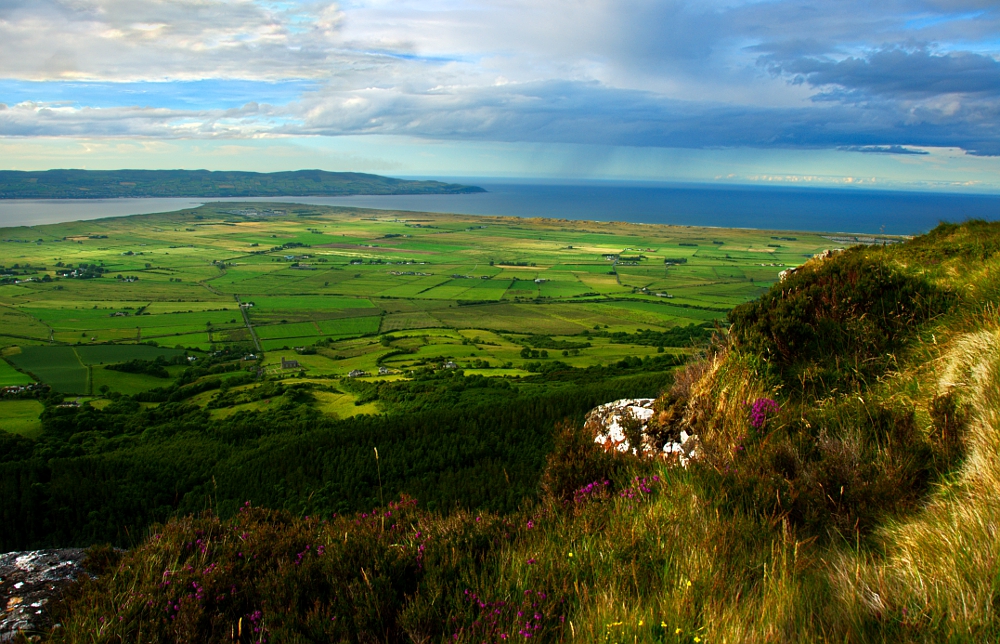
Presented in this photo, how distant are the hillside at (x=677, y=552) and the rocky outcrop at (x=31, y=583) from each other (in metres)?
0.21

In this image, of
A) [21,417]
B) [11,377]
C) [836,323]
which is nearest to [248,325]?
[11,377]

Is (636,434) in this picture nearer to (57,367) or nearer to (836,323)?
(836,323)

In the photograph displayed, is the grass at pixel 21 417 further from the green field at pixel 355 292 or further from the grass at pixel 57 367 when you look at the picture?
the green field at pixel 355 292

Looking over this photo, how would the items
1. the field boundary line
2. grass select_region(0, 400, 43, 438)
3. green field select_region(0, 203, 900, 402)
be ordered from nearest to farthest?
grass select_region(0, 400, 43, 438)
green field select_region(0, 203, 900, 402)
the field boundary line

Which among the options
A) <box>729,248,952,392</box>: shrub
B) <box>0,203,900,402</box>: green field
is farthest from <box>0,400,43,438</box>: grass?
<box>729,248,952,392</box>: shrub

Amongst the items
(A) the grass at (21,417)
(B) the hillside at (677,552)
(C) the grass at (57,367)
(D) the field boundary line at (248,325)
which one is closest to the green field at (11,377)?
(C) the grass at (57,367)

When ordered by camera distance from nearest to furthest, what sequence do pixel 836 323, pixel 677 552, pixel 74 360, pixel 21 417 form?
pixel 677 552
pixel 836 323
pixel 21 417
pixel 74 360

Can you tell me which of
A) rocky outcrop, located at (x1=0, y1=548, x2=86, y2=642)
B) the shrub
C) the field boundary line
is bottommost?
the field boundary line

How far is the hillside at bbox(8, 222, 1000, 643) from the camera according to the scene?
3428 millimetres

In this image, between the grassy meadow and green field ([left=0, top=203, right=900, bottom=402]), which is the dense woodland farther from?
green field ([left=0, top=203, right=900, bottom=402])

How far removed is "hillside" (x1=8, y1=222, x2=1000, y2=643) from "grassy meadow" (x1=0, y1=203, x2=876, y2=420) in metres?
36.8

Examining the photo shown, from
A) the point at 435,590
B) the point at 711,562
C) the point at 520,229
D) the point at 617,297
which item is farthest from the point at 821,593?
the point at 520,229

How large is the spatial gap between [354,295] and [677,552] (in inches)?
3527

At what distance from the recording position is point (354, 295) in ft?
295
